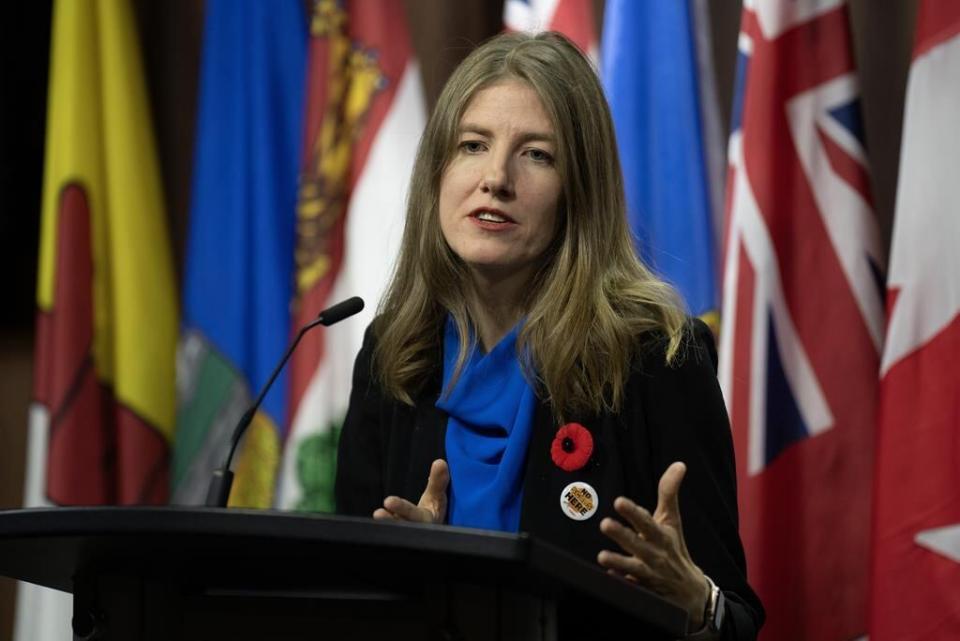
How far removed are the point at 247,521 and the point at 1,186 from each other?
2697 mm

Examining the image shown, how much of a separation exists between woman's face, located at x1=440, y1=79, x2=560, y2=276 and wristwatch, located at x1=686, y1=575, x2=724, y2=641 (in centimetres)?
62

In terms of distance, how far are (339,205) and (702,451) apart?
63.7 inches

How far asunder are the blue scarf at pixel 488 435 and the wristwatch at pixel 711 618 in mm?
362

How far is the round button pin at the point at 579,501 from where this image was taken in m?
1.78

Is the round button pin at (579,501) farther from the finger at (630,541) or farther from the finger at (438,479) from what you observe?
the finger at (630,541)

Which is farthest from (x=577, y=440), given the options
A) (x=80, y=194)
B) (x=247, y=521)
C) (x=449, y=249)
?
(x=80, y=194)

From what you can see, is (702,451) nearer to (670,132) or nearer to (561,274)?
(561,274)

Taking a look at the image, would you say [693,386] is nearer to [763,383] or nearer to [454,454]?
[454,454]

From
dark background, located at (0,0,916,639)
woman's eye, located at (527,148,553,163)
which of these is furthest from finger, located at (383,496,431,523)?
dark background, located at (0,0,916,639)

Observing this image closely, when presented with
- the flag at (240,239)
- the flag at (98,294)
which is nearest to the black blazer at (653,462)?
the flag at (240,239)

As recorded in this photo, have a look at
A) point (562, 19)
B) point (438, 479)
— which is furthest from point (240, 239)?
point (438, 479)

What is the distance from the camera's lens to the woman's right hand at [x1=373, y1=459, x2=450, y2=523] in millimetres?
1420

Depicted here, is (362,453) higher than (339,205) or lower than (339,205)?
lower

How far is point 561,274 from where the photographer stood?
196 centimetres
